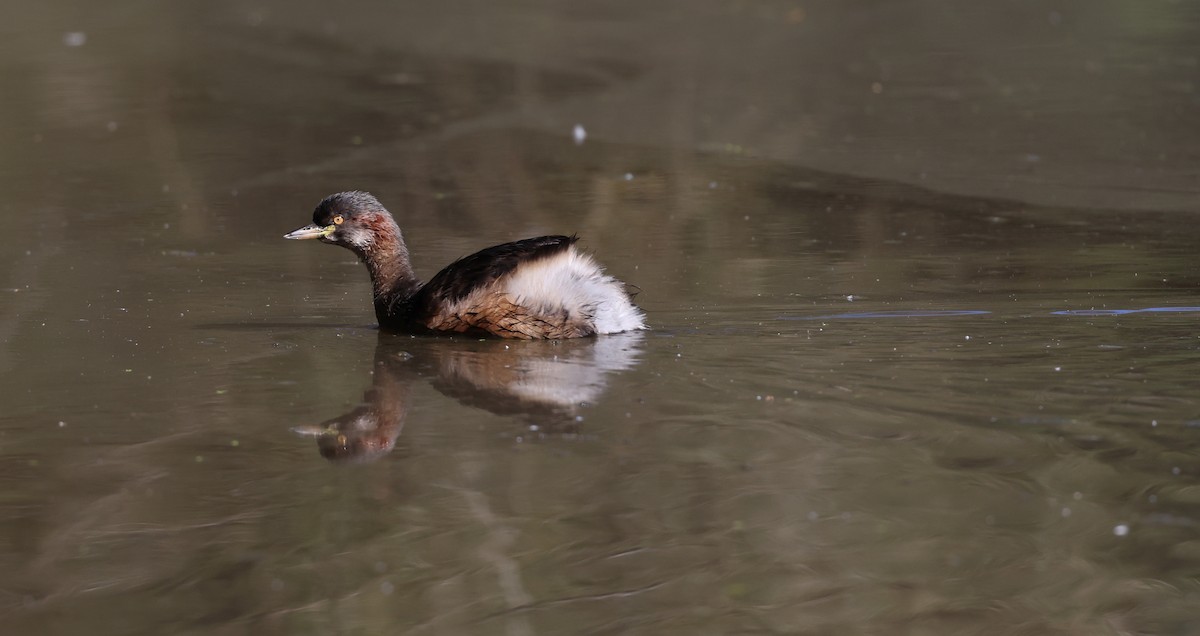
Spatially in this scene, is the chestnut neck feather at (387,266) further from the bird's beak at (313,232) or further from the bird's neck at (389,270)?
the bird's beak at (313,232)

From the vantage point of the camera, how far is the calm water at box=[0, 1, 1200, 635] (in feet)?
14.8

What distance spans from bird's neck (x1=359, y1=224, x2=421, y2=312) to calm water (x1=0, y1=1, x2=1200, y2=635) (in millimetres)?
308

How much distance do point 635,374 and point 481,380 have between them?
23.8 inches

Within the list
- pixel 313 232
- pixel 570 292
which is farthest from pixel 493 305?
pixel 313 232

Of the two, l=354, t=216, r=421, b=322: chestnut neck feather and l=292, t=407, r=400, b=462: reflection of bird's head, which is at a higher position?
l=354, t=216, r=421, b=322: chestnut neck feather

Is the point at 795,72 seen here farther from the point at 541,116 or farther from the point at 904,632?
the point at 904,632

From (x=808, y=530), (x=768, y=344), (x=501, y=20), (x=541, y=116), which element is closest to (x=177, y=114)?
(x=541, y=116)

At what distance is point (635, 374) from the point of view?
653 cm

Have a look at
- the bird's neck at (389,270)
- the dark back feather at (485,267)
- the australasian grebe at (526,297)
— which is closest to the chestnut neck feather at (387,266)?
the bird's neck at (389,270)

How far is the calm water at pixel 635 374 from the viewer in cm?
450

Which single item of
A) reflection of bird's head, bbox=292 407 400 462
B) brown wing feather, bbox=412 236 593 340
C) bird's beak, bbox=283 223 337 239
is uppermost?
bird's beak, bbox=283 223 337 239

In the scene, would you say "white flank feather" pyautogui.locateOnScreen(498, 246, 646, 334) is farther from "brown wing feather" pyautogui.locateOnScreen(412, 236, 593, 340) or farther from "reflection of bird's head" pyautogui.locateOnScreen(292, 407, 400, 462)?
"reflection of bird's head" pyautogui.locateOnScreen(292, 407, 400, 462)

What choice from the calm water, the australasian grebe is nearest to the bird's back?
the australasian grebe

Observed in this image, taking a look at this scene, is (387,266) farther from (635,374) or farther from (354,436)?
(354,436)
